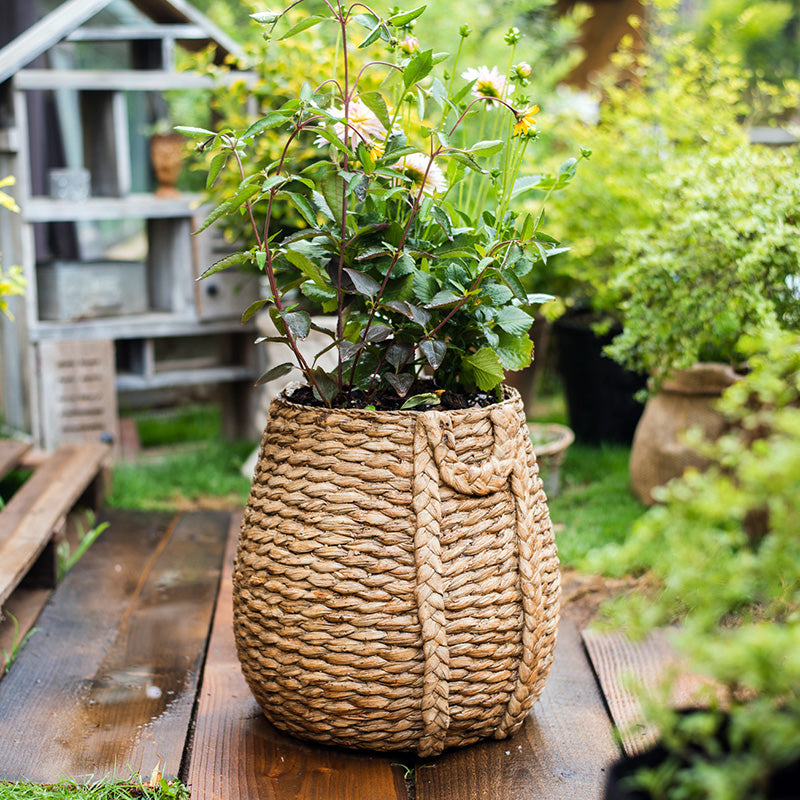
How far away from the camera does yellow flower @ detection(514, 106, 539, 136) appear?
1450mm

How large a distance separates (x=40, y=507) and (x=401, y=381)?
131 cm

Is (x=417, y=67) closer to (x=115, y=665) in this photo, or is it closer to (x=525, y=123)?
(x=525, y=123)

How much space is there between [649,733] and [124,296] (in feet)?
8.75

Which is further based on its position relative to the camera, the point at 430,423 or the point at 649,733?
the point at 649,733

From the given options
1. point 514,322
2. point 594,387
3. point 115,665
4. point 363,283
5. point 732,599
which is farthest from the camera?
point 594,387

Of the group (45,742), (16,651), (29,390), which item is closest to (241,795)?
(45,742)

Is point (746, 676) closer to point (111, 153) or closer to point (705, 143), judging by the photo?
point (705, 143)

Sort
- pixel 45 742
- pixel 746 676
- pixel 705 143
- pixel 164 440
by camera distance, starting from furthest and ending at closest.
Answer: pixel 164 440 → pixel 705 143 → pixel 45 742 → pixel 746 676

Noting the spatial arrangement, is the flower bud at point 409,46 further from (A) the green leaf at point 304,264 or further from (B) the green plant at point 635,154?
(B) the green plant at point 635,154

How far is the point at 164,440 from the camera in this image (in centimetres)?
406

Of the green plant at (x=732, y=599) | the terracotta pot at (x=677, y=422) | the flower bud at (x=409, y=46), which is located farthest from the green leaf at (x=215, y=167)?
→ the terracotta pot at (x=677, y=422)

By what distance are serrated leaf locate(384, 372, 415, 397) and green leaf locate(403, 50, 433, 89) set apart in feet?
1.52

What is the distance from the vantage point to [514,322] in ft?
5.07

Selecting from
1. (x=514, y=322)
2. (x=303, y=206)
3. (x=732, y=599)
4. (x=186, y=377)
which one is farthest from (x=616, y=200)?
(x=732, y=599)
